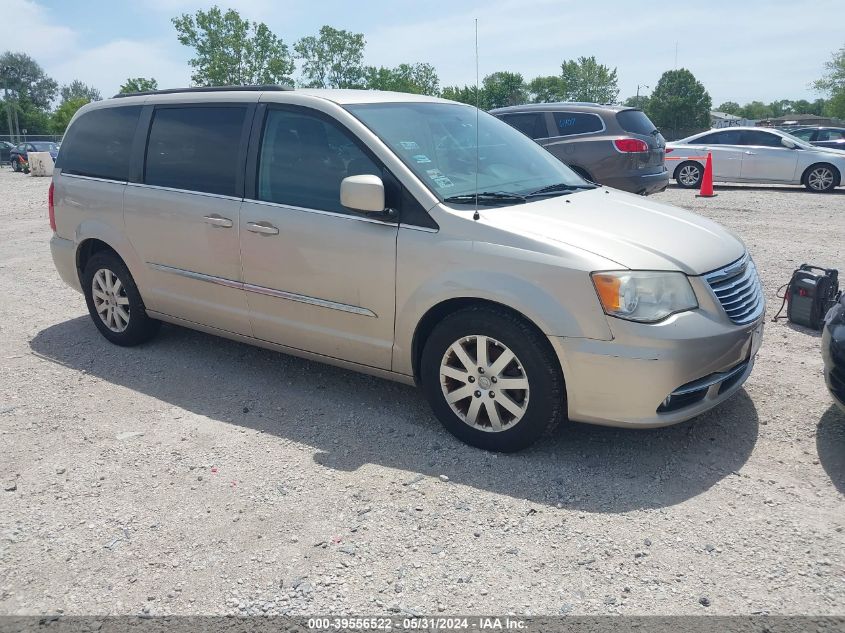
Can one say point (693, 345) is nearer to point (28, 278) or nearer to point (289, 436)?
point (289, 436)

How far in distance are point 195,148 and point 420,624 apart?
354 cm

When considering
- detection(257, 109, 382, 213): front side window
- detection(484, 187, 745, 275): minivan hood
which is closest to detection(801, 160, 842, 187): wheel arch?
detection(484, 187, 745, 275): minivan hood

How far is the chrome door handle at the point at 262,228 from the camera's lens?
4289 mm

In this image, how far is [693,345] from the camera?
3340mm

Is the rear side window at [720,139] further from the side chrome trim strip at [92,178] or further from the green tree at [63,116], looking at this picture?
the green tree at [63,116]

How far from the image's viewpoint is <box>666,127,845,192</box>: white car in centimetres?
1556

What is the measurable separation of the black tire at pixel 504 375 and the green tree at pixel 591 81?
297 ft

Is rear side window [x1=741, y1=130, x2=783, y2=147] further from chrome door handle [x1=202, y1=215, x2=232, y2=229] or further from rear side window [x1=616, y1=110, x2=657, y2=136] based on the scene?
chrome door handle [x1=202, y1=215, x2=232, y2=229]

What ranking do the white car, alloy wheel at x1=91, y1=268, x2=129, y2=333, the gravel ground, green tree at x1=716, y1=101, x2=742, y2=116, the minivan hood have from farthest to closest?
green tree at x1=716, y1=101, x2=742, y2=116 → the white car → alloy wheel at x1=91, y1=268, x2=129, y2=333 → the minivan hood → the gravel ground

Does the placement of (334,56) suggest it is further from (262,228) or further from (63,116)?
(262,228)

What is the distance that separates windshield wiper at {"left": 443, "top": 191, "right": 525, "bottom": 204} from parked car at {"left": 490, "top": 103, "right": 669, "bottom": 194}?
6.70 metres

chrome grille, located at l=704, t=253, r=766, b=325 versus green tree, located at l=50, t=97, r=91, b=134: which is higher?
green tree, located at l=50, t=97, r=91, b=134

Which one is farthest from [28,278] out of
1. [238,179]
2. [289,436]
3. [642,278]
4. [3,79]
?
[3,79]

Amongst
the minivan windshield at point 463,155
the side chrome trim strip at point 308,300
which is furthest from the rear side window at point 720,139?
the side chrome trim strip at point 308,300
